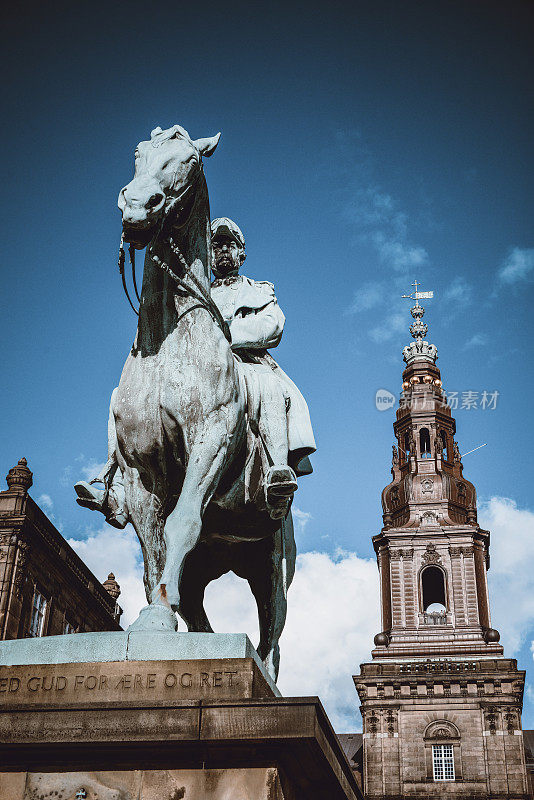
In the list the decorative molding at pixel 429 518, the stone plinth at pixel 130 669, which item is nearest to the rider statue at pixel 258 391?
the stone plinth at pixel 130 669

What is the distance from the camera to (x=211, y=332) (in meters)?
5.69

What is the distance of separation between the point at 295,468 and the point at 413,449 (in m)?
65.5

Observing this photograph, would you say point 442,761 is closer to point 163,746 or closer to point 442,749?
point 442,749

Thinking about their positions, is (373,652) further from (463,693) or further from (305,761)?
(305,761)

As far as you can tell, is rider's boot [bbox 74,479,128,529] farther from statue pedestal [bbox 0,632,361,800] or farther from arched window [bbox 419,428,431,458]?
arched window [bbox 419,428,431,458]

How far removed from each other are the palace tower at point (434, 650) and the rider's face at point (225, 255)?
5437cm

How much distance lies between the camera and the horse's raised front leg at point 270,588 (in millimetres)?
6398

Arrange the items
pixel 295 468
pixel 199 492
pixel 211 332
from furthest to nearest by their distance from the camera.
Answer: pixel 295 468, pixel 211 332, pixel 199 492

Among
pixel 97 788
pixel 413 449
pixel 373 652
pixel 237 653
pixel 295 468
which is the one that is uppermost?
pixel 413 449

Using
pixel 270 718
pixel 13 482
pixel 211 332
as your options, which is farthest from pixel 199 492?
pixel 13 482

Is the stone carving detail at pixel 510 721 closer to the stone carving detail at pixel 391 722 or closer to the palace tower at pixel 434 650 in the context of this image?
the palace tower at pixel 434 650

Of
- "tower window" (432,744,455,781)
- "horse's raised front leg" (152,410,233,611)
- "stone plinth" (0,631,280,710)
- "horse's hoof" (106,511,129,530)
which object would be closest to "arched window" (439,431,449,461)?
"tower window" (432,744,455,781)

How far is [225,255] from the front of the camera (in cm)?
684

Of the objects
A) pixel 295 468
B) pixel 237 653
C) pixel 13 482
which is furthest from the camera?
pixel 13 482
